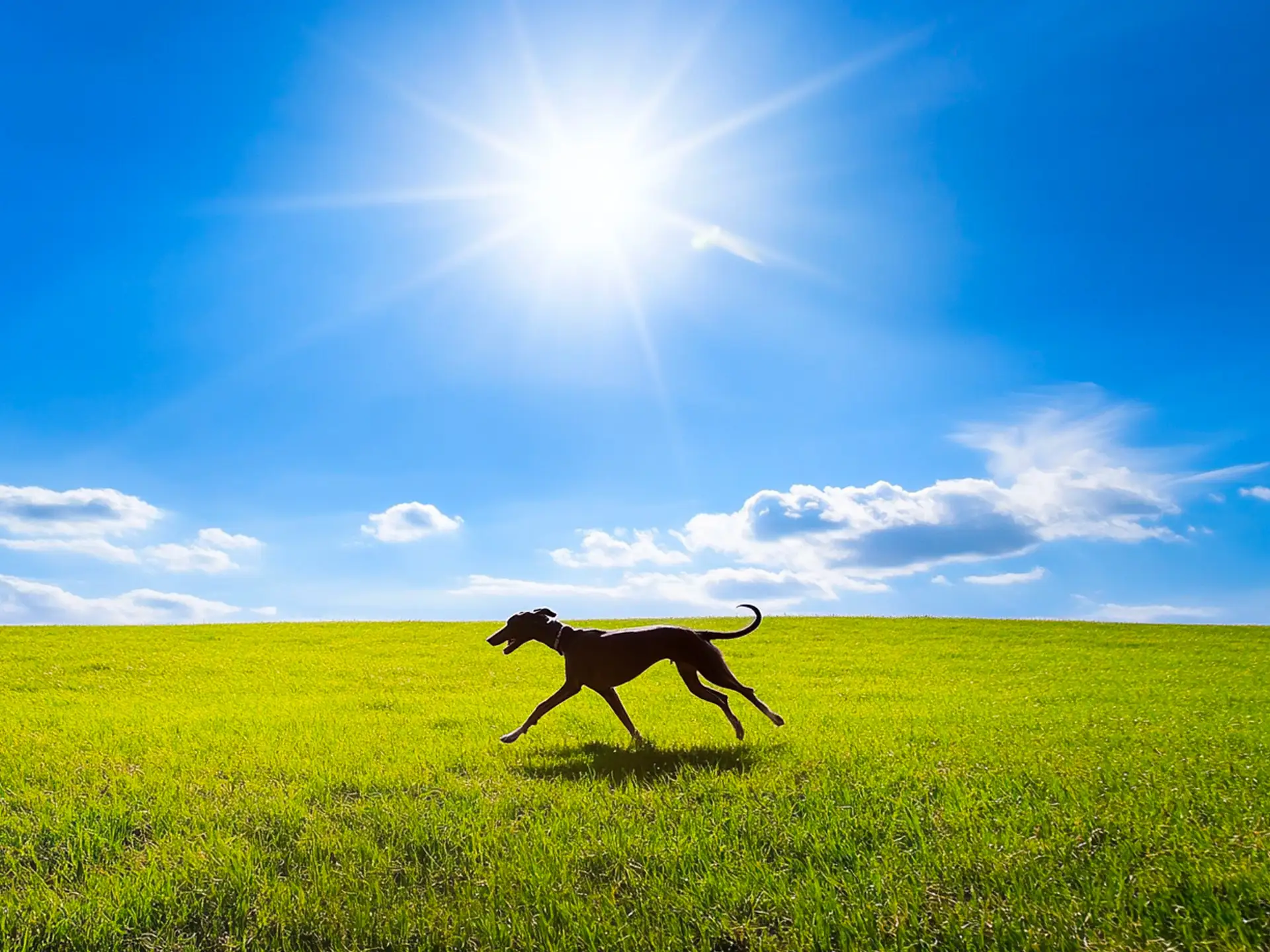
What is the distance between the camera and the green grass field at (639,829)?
5.27m

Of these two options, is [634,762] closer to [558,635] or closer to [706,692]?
[706,692]

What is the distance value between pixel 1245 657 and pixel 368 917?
3184 cm

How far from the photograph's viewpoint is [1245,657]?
88.7 ft

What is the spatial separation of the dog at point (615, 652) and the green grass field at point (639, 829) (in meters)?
0.91

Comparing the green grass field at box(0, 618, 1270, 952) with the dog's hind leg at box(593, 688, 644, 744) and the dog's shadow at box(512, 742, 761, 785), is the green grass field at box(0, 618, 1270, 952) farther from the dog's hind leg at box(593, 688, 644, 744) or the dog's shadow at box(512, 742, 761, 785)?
the dog's hind leg at box(593, 688, 644, 744)

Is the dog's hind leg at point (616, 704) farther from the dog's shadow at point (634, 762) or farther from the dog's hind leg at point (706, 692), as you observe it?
the dog's hind leg at point (706, 692)

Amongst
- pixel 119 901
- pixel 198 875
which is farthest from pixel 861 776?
pixel 119 901

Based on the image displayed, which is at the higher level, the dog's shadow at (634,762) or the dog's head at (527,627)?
the dog's head at (527,627)

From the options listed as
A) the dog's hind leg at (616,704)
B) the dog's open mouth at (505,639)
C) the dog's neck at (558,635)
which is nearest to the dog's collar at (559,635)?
the dog's neck at (558,635)

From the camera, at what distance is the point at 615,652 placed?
9.03 m

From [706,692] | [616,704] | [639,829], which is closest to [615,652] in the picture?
[616,704]

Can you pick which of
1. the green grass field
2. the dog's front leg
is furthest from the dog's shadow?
the dog's front leg

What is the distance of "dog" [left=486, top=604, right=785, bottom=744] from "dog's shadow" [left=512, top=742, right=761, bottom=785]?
1.81ft

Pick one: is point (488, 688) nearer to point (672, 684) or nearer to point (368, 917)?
point (672, 684)
